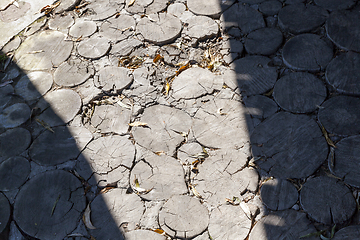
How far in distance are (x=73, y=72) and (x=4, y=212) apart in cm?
175

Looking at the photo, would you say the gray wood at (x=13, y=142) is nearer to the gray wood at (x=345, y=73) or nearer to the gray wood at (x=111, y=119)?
the gray wood at (x=111, y=119)

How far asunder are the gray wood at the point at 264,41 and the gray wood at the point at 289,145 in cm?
91

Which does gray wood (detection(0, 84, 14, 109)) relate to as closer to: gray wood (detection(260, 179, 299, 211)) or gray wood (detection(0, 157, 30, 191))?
gray wood (detection(0, 157, 30, 191))

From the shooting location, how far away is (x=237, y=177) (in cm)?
265

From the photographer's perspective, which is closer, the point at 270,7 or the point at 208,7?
the point at 270,7

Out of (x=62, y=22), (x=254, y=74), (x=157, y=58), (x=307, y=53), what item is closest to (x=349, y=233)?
(x=254, y=74)

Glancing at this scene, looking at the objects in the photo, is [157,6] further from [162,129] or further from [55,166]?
[55,166]

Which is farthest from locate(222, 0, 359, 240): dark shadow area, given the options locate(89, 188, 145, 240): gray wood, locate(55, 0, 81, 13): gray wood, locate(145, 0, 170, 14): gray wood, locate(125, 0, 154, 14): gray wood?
locate(55, 0, 81, 13): gray wood

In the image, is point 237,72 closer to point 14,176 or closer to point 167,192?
point 167,192

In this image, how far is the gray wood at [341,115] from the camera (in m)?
2.74

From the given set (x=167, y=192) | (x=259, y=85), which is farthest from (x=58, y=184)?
(x=259, y=85)

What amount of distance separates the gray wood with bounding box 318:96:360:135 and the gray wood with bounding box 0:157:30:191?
9.32ft

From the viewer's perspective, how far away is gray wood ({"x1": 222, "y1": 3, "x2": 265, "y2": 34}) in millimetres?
3783

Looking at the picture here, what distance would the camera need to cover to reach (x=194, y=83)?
3402 millimetres
